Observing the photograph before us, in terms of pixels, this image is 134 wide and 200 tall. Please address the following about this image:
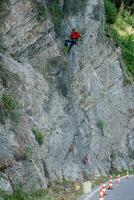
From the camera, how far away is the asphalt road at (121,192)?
21.7 m

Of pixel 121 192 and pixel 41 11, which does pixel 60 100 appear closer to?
pixel 41 11

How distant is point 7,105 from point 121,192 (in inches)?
240

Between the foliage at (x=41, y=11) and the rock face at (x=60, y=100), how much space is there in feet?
0.47

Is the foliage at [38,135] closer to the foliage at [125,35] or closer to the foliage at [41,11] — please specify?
the foliage at [41,11]

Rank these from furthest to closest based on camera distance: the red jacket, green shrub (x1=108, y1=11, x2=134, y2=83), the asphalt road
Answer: green shrub (x1=108, y1=11, x2=134, y2=83) → the red jacket → the asphalt road

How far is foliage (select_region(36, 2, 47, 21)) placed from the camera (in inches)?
1028

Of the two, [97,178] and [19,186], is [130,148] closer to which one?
[97,178]

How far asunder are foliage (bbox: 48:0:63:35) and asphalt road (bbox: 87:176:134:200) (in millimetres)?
7739

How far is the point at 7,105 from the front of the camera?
20688mm

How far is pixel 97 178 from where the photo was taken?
30.0 m

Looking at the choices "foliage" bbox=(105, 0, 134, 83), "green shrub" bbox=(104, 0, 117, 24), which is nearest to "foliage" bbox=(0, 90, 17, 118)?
"foliage" bbox=(105, 0, 134, 83)

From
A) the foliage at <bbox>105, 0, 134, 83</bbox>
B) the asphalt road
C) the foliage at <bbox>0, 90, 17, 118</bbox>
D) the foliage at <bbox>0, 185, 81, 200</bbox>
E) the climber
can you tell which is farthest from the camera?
the foliage at <bbox>105, 0, 134, 83</bbox>

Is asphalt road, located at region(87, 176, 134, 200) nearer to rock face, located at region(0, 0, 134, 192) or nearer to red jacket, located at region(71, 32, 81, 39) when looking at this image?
rock face, located at region(0, 0, 134, 192)

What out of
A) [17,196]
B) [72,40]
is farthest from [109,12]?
[17,196]
